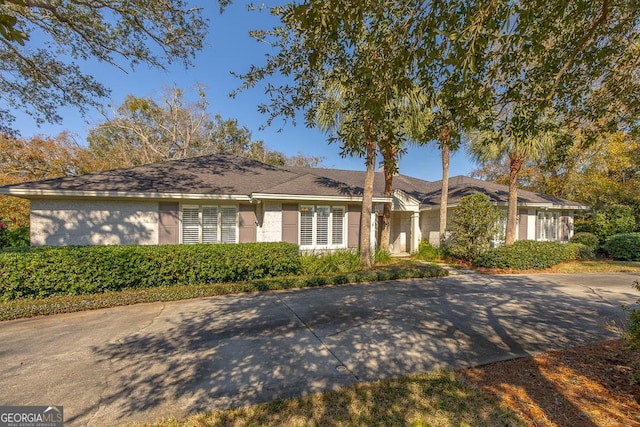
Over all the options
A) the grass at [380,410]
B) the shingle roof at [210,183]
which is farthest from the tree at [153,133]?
the grass at [380,410]

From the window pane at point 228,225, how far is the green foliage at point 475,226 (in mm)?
10007

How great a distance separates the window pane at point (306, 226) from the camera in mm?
11023

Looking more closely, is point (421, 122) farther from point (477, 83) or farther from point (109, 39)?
point (109, 39)

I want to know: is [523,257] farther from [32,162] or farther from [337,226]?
[32,162]

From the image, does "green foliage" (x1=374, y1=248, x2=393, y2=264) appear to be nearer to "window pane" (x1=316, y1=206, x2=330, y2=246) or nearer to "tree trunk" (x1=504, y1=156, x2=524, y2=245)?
"window pane" (x1=316, y1=206, x2=330, y2=246)

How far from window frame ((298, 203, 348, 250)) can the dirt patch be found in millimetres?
7966

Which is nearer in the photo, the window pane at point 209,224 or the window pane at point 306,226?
the window pane at point 209,224

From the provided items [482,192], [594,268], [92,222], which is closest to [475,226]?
[594,268]

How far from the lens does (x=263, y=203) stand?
10.5m

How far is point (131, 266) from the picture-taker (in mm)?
7379

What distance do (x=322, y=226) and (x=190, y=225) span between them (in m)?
5.20

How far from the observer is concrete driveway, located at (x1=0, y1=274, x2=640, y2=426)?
124 inches

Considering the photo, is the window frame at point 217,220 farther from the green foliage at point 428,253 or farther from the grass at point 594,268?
the grass at point 594,268

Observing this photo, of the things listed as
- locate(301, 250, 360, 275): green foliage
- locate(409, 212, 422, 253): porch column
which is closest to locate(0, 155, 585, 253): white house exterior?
locate(301, 250, 360, 275): green foliage
